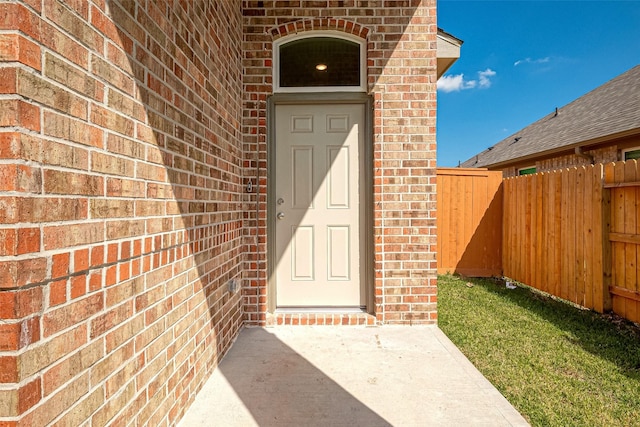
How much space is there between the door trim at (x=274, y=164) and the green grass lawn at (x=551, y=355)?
1.02m

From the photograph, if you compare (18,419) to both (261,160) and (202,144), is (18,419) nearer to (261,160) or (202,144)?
(202,144)

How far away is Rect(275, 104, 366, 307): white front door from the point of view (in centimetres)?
343

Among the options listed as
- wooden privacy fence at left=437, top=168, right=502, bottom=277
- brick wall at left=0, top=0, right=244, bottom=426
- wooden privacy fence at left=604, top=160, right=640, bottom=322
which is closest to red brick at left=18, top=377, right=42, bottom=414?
brick wall at left=0, top=0, right=244, bottom=426

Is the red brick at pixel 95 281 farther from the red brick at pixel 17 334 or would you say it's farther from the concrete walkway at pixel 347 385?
the concrete walkway at pixel 347 385

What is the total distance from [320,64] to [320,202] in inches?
55.9

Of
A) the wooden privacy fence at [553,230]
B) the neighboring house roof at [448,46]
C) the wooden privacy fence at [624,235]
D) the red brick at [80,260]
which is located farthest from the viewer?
the neighboring house roof at [448,46]

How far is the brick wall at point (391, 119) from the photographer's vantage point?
3289 millimetres

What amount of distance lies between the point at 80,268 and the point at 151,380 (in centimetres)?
77

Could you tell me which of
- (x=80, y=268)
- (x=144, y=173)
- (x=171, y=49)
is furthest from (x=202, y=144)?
(x=80, y=268)

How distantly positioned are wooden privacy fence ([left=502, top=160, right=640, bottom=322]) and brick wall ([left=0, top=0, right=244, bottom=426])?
13.8ft

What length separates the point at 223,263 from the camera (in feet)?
8.80

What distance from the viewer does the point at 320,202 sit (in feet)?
11.3

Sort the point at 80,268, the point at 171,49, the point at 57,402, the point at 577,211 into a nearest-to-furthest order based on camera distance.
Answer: the point at 57,402 → the point at 80,268 → the point at 171,49 → the point at 577,211

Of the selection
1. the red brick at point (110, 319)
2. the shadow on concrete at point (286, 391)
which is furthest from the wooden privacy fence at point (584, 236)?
the red brick at point (110, 319)
